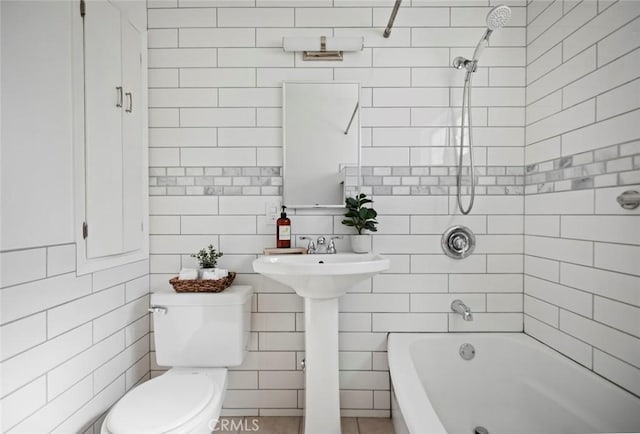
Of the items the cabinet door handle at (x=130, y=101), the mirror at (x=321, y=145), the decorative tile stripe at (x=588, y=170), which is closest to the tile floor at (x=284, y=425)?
the mirror at (x=321, y=145)

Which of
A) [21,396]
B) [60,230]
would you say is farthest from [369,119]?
[21,396]

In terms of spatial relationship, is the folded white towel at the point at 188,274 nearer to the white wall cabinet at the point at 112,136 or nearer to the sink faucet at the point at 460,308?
the white wall cabinet at the point at 112,136

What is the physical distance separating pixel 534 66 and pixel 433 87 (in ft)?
1.71

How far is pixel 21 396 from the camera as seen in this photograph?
1.04 metres

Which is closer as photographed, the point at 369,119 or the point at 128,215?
the point at 128,215

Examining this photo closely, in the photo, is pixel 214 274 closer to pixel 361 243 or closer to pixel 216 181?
Answer: pixel 216 181

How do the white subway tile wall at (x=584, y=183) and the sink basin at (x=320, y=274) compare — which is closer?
the white subway tile wall at (x=584, y=183)

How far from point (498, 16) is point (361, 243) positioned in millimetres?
1161

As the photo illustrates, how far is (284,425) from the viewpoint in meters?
1.74

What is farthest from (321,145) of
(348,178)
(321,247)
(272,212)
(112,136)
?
(112,136)

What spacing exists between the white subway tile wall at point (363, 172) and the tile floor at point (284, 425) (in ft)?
0.16

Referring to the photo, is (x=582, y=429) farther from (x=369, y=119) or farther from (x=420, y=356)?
(x=369, y=119)

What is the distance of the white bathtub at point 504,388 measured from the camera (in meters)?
1.23

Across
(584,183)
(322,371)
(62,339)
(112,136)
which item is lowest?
(322,371)
